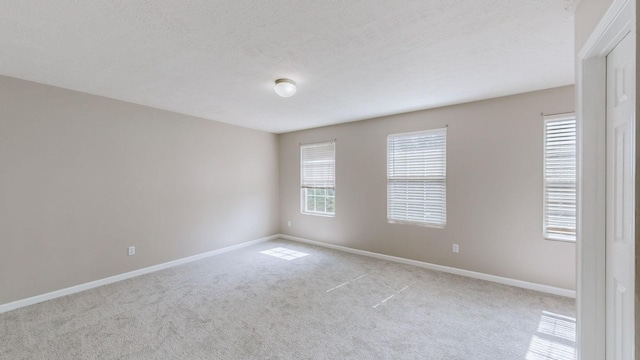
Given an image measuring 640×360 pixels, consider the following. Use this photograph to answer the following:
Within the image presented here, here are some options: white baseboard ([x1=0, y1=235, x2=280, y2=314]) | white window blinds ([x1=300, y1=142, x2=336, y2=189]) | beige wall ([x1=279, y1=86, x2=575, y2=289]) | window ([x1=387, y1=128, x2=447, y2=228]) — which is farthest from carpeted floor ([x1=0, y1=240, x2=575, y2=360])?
white window blinds ([x1=300, y1=142, x2=336, y2=189])

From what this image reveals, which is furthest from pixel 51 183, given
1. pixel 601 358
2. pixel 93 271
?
pixel 601 358

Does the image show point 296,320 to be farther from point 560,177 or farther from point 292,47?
point 560,177

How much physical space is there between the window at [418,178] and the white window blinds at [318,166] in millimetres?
1216

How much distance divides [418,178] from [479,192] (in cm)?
86

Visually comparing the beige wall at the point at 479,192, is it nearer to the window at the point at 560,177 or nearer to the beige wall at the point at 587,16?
the window at the point at 560,177

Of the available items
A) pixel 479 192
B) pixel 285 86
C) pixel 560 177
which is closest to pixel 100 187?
pixel 285 86

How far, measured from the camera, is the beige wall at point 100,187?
2.85 metres

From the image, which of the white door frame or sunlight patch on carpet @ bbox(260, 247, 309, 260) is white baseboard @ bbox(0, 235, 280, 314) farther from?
the white door frame

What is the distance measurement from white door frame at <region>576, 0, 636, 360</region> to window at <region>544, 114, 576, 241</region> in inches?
77.9

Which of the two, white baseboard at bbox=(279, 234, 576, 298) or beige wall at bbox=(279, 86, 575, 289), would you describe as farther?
beige wall at bbox=(279, 86, 575, 289)

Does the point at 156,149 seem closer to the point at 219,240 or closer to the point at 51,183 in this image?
the point at 51,183

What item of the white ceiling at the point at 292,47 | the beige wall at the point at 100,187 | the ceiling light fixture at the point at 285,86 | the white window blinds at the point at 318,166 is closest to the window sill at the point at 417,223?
the white window blinds at the point at 318,166

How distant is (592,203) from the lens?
150 centimetres

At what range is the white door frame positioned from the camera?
1480 millimetres
